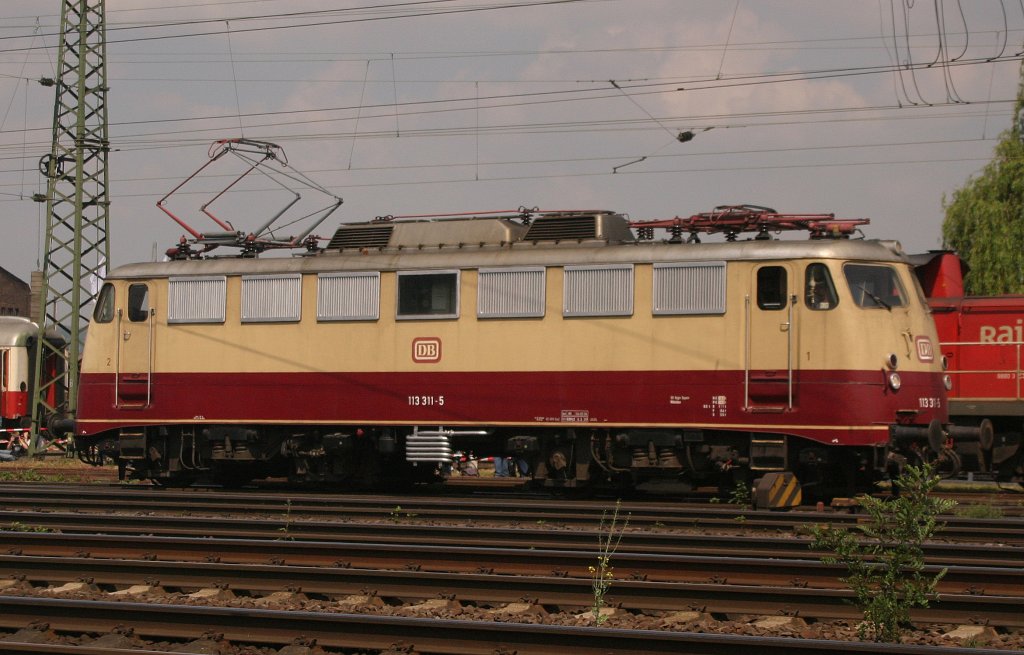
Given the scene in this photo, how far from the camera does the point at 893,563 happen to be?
9.69 metres

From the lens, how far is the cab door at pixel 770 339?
1720 centimetres

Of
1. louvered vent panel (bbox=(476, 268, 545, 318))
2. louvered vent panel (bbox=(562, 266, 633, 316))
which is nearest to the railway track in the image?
louvered vent panel (bbox=(562, 266, 633, 316))

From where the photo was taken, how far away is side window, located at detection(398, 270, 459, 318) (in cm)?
1916

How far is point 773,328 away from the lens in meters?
17.3

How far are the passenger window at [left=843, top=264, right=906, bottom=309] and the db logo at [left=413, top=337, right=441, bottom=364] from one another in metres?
6.21

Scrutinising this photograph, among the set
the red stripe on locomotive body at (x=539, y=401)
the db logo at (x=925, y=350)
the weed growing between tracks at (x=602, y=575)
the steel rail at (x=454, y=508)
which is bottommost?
the weed growing between tracks at (x=602, y=575)

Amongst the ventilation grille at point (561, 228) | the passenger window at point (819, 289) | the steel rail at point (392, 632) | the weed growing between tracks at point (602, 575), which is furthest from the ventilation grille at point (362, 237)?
the steel rail at point (392, 632)

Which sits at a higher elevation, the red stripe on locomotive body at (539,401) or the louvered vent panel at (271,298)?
the louvered vent panel at (271,298)

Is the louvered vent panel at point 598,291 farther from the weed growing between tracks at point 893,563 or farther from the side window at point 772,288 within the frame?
the weed growing between tracks at point 893,563

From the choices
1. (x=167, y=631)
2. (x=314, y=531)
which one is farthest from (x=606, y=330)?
(x=167, y=631)

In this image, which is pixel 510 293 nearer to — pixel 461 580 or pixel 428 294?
pixel 428 294

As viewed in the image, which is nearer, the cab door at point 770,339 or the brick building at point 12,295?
the cab door at point 770,339

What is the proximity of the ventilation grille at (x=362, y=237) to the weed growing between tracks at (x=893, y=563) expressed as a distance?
436 inches

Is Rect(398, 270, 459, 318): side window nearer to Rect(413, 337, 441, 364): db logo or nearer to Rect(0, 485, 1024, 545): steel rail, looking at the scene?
Rect(413, 337, 441, 364): db logo
